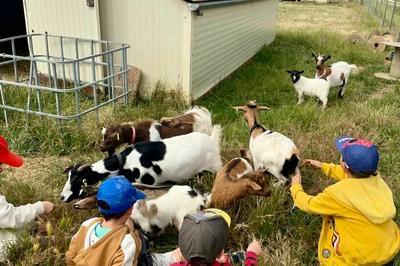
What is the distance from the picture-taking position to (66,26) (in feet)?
28.2

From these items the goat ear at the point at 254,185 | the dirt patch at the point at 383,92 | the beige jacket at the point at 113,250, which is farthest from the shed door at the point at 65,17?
the beige jacket at the point at 113,250

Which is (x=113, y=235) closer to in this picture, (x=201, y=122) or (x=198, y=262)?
(x=198, y=262)

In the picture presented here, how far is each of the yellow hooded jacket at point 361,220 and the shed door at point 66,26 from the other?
19.7 ft

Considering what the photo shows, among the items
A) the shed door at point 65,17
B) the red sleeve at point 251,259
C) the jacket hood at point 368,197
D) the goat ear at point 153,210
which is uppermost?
the shed door at point 65,17

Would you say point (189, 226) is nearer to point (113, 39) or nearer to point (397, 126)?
point (397, 126)

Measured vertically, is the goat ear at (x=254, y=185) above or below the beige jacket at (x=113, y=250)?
below

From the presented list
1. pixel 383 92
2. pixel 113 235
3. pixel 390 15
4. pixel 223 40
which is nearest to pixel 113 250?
pixel 113 235

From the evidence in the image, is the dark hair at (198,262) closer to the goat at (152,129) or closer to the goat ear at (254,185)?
the goat ear at (254,185)

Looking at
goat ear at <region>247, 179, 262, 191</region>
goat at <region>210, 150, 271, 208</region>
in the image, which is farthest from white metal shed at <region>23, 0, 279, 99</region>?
goat ear at <region>247, 179, 262, 191</region>

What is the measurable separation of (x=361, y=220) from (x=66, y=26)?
719cm

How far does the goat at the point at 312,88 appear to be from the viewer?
27.2 feet

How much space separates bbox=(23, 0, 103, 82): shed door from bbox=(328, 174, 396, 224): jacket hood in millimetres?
6033

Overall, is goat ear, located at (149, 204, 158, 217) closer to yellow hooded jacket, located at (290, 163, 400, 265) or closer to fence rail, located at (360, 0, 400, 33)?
yellow hooded jacket, located at (290, 163, 400, 265)

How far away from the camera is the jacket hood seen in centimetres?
311
